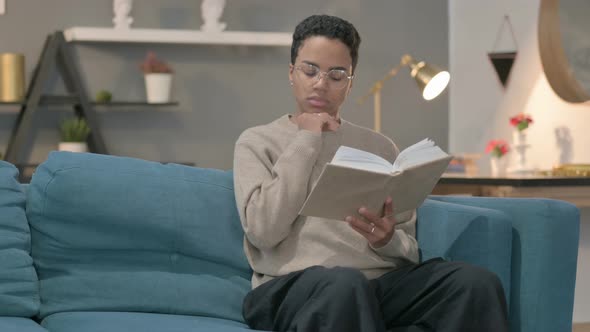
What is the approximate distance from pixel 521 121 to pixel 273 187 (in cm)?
279

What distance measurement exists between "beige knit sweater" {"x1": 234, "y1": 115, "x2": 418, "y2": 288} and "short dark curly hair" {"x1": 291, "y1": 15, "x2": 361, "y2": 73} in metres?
0.26

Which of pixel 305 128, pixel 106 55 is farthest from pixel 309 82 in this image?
pixel 106 55

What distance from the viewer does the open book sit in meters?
1.89

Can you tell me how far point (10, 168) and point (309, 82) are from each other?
73cm

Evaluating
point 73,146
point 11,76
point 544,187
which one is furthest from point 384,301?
point 11,76

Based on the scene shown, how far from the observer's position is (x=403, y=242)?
221cm

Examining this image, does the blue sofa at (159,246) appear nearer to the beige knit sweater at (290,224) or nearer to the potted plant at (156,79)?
the beige knit sweater at (290,224)

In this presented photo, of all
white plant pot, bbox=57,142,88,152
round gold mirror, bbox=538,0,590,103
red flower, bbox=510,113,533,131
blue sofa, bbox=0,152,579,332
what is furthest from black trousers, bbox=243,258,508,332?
white plant pot, bbox=57,142,88,152

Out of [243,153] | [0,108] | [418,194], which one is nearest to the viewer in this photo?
[418,194]

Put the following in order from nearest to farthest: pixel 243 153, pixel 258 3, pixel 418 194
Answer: pixel 418 194
pixel 243 153
pixel 258 3

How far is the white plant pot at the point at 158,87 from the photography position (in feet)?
16.0

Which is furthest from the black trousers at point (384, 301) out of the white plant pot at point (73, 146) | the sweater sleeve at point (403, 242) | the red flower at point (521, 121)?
the white plant pot at point (73, 146)

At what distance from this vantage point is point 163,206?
7.58 ft

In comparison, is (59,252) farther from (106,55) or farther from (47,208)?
(106,55)
